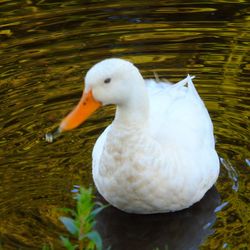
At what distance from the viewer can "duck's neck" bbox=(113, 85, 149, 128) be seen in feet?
18.9

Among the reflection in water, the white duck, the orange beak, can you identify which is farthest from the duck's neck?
the reflection in water

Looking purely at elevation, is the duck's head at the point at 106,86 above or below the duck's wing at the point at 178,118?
above

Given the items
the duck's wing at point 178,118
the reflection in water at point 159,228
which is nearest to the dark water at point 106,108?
the reflection in water at point 159,228

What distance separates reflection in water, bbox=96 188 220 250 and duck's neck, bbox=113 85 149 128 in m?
0.77

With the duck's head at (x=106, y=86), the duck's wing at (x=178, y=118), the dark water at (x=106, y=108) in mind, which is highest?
the duck's head at (x=106, y=86)

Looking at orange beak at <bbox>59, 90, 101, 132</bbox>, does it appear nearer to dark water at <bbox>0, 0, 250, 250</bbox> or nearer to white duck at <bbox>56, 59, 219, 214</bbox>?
white duck at <bbox>56, 59, 219, 214</bbox>

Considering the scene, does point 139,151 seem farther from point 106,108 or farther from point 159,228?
point 106,108

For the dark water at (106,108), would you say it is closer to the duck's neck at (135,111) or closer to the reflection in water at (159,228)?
the reflection in water at (159,228)

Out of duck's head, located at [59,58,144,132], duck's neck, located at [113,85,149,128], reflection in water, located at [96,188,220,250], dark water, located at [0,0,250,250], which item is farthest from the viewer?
dark water, located at [0,0,250,250]

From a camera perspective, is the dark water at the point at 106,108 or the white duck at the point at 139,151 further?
the dark water at the point at 106,108

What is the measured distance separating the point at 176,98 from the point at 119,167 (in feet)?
3.48

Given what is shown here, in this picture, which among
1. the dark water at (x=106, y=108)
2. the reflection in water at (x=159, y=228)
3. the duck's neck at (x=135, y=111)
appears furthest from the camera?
the dark water at (x=106, y=108)

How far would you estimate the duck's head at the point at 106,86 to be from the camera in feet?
18.1

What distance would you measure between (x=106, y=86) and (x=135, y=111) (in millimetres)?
337
